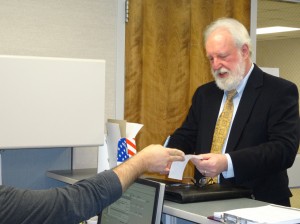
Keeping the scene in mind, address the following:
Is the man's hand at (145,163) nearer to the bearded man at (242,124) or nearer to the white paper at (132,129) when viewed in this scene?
the bearded man at (242,124)

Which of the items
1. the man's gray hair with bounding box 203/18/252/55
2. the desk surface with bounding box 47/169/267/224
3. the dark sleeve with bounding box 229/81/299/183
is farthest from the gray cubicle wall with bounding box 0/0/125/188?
the desk surface with bounding box 47/169/267/224

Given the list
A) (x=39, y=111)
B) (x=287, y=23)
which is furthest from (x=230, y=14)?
(x=39, y=111)

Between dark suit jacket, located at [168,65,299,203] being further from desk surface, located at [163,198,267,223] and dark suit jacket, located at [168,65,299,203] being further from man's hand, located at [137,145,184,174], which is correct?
man's hand, located at [137,145,184,174]

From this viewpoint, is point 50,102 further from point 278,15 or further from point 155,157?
point 278,15

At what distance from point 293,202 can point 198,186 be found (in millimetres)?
3129

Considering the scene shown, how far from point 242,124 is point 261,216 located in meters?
0.92

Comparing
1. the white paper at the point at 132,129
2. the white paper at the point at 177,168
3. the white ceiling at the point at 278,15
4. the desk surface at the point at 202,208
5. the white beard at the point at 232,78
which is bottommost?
the desk surface at the point at 202,208

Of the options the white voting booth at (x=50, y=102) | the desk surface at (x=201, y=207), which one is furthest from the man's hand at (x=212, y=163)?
the white voting booth at (x=50, y=102)

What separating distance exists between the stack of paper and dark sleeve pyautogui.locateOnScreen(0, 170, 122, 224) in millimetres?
339

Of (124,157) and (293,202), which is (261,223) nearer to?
(124,157)

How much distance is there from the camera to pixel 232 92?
2514 mm

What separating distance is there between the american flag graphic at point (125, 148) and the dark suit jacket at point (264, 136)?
1.25 feet

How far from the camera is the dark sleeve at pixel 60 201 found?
47.9 inches

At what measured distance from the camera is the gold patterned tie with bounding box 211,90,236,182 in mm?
2443
